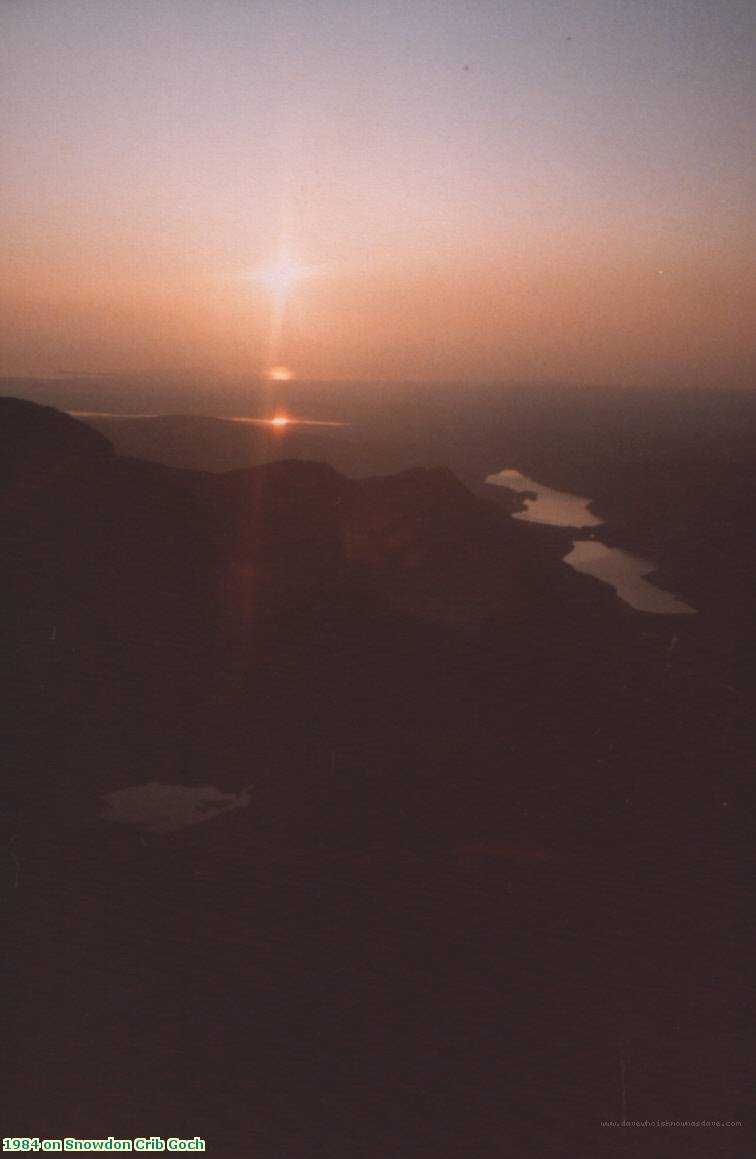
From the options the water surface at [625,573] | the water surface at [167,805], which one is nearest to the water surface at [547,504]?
the water surface at [625,573]

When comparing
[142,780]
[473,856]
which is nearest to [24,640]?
[142,780]

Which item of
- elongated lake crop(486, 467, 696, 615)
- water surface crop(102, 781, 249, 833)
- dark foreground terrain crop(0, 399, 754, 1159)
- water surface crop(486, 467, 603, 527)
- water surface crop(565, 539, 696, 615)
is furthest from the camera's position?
water surface crop(486, 467, 603, 527)

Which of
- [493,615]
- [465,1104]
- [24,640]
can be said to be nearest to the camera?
[465,1104]

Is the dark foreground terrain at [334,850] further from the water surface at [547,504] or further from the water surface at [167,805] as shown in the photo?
the water surface at [547,504]

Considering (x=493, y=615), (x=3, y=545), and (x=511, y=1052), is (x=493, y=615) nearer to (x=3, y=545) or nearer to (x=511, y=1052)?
(x=3, y=545)

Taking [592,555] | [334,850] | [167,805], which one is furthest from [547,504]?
[334,850]

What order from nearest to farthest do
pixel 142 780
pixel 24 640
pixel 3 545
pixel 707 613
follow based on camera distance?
pixel 142 780 → pixel 24 640 → pixel 3 545 → pixel 707 613

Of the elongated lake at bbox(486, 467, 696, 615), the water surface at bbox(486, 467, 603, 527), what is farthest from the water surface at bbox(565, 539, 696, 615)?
the water surface at bbox(486, 467, 603, 527)

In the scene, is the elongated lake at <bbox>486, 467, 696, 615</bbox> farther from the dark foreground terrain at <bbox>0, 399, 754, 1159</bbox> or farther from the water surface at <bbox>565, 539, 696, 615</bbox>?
the dark foreground terrain at <bbox>0, 399, 754, 1159</bbox>
